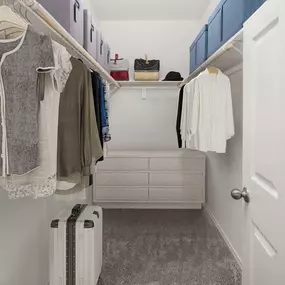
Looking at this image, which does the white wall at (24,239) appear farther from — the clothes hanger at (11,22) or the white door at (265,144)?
the white door at (265,144)

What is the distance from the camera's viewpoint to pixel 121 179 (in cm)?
377

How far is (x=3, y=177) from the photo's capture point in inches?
41.9

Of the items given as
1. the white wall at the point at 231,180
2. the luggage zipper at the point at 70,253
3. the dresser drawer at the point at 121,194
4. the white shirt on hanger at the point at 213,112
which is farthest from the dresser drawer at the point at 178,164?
the luggage zipper at the point at 70,253

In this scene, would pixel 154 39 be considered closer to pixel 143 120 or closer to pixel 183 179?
pixel 143 120

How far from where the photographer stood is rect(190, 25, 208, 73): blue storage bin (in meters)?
2.75

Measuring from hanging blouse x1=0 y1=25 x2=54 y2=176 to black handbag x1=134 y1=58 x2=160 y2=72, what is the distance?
284 centimetres

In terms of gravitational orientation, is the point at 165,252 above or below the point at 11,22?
below

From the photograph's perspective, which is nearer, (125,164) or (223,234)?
(223,234)

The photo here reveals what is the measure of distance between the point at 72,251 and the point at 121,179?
2066 mm

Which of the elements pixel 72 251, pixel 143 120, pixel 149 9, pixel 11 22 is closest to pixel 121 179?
pixel 143 120

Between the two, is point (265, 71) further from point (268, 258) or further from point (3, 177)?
point (3, 177)

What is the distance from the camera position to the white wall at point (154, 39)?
13.7ft

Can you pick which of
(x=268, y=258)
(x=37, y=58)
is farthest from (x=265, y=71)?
(x=37, y=58)

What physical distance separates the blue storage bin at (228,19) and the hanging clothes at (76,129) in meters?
1.05
